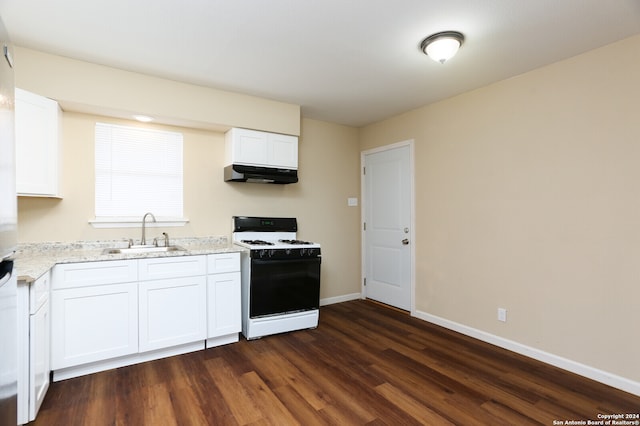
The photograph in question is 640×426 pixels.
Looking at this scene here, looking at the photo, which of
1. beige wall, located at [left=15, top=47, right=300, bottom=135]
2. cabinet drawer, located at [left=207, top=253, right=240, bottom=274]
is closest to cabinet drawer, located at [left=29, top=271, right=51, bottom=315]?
cabinet drawer, located at [left=207, top=253, right=240, bottom=274]

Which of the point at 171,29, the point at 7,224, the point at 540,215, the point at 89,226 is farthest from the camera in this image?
the point at 89,226

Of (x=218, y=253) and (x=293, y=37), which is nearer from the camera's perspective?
(x=293, y=37)

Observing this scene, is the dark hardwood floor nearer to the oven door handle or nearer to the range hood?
the oven door handle

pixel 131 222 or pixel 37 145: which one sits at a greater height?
pixel 37 145

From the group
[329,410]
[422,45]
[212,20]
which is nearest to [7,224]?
[212,20]

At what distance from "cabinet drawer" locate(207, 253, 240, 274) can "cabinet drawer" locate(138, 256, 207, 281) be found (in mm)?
54

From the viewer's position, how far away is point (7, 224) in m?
1.06

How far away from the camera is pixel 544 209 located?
275 cm

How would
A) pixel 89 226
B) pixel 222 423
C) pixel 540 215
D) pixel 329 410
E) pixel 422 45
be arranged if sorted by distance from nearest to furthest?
pixel 222 423 < pixel 329 410 < pixel 422 45 < pixel 540 215 < pixel 89 226

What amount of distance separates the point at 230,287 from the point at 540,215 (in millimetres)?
2818

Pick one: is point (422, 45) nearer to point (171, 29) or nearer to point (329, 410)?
point (171, 29)

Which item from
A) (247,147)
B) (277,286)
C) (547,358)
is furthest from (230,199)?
(547,358)

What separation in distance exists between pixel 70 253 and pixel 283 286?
1.86 metres

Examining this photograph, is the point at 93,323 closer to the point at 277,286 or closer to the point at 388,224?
the point at 277,286
